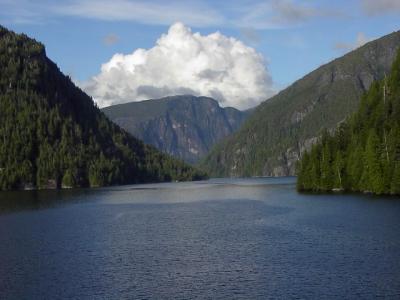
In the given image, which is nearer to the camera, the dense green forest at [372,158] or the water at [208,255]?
the water at [208,255]

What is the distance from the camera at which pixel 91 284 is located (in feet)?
222

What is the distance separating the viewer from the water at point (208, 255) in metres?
63.7

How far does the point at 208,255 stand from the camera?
82.9 metres

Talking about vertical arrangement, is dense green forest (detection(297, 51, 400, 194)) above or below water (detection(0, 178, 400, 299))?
above

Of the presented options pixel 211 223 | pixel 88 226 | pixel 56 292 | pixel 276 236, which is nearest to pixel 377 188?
pixel 211 223

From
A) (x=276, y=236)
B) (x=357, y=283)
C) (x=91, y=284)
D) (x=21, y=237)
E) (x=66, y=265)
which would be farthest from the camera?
(x=21, y=237)

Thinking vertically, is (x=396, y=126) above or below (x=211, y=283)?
above

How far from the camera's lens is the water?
209 feet

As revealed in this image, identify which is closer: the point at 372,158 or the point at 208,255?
the point at 208,255

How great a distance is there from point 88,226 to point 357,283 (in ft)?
235

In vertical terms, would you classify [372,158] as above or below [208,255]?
above

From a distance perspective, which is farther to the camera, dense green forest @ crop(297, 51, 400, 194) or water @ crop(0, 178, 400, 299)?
dense green forest @ crop(297, 51, 400, 194)

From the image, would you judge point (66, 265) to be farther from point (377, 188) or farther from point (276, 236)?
point (377, 188)

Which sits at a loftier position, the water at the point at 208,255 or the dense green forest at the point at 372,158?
the dense green forest at the point at 372,158
